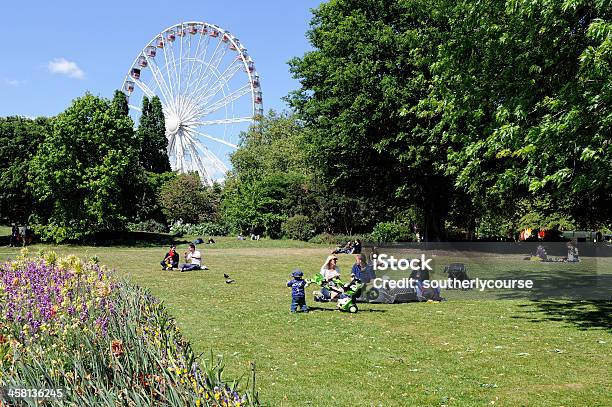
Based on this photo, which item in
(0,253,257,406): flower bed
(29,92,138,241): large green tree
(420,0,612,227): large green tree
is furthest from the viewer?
(29,92,138,241): large green tree

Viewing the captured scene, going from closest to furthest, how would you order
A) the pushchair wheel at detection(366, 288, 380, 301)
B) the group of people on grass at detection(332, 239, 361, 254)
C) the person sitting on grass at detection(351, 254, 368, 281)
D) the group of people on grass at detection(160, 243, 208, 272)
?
the pushchair wheel at detection(366, 288, 380, 301) < the person sitting on grass at detection(351, 254, 368, 281) < the group of people on grass at detection(160, 243, 208, 272) < the group of people on grass at detection(332, 239, 361, 254)

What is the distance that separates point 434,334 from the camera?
10.5m

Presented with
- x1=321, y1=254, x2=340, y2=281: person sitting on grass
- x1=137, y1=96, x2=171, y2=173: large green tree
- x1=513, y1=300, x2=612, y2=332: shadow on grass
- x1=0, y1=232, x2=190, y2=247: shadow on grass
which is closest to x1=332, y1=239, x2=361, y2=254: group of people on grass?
x1=0, y1=232, x2=190, y2=247: shadow on grass

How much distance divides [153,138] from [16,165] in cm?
2759

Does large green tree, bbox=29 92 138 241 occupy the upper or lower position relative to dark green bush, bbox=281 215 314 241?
upper

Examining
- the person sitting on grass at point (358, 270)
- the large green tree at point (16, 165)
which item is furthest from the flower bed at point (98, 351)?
the large green tree at point (16, 165)

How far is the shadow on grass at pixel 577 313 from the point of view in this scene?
11938mm

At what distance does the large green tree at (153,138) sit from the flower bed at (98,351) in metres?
66.3

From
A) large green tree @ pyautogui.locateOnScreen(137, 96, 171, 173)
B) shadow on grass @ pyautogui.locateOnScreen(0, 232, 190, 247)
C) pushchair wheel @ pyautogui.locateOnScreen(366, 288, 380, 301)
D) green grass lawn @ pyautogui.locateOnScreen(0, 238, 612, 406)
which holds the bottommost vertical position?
green grass lawn @ pyautogui.locateOnScreen(0, 238, 612, 406)

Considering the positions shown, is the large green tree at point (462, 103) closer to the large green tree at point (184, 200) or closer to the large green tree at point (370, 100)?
the large green tree at point (370, 100)

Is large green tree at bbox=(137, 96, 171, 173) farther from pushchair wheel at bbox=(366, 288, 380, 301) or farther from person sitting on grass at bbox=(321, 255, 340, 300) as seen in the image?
pushchair wheel at bbox=(366, 288, 380, 301)

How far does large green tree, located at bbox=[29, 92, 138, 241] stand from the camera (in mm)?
42062

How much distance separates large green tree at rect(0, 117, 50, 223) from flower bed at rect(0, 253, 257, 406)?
132 ft

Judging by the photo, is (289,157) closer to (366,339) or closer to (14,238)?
(14,238)
